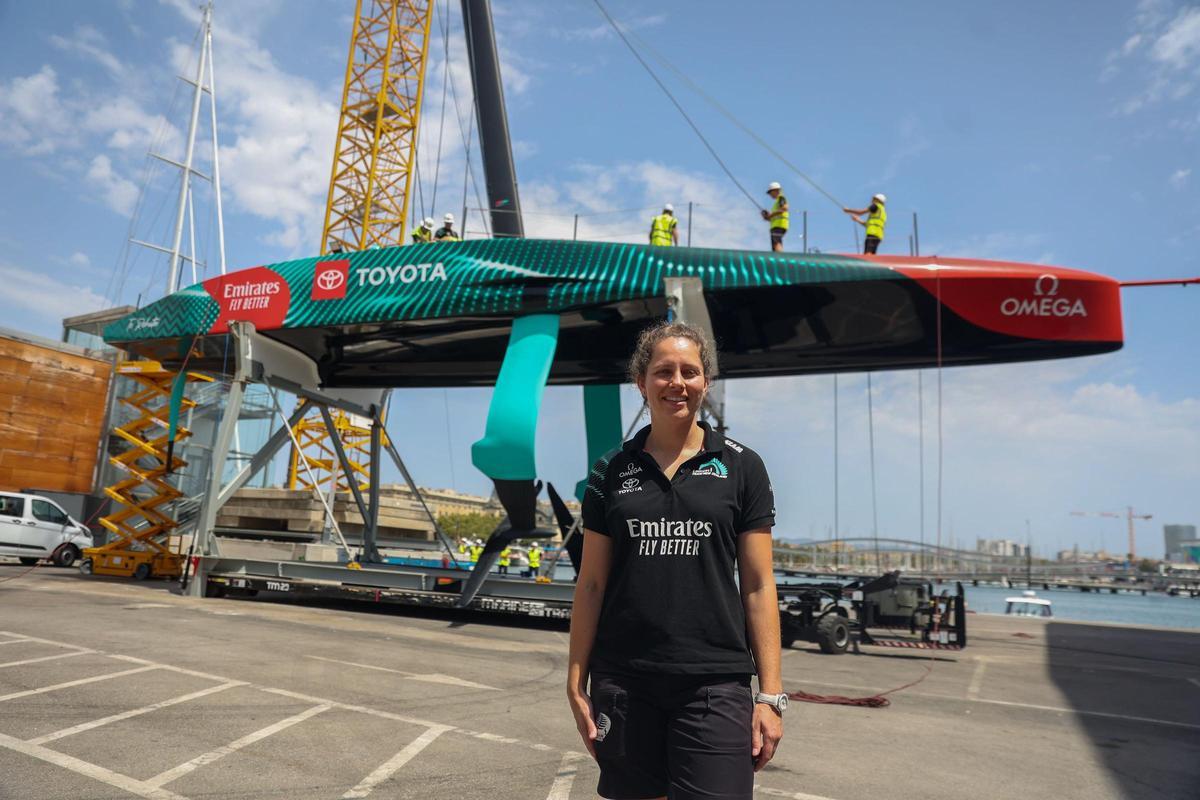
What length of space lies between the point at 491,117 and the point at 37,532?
1507 centimetres

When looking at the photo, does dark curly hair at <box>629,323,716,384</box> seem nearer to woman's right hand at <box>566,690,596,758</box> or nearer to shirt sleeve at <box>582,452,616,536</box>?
shirt sleeve at <box>582,452,616,536</box>

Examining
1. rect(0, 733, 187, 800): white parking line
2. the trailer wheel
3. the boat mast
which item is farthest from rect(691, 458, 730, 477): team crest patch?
the boat mast

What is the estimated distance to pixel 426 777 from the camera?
13.5ft

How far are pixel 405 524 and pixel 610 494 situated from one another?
29029mm

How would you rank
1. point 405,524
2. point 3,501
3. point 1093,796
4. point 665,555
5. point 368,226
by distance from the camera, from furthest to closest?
point 368,226, point 405,524, point 3,501, point 1093,796, point 665,555

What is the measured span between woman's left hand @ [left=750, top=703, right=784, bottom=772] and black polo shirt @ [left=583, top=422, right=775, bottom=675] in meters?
0.13

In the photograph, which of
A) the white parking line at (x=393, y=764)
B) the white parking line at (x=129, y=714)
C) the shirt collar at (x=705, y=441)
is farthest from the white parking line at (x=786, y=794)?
the white parking line at (x=129, y=714)

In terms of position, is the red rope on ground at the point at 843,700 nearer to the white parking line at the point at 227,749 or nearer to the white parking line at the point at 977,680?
the white parking line at the point at 977,680

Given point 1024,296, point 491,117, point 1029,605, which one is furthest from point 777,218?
point 1029,605

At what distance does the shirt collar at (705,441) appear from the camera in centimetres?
220

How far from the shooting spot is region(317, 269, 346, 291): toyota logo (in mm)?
14000

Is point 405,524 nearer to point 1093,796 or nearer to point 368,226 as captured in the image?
point 368,226

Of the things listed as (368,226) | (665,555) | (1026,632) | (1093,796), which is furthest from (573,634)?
(368,226)

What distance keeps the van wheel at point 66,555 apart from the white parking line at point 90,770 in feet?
59.7
